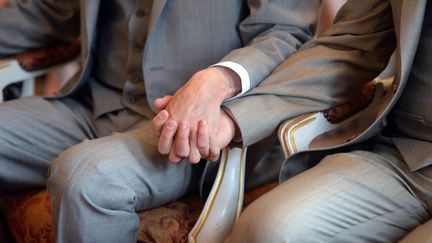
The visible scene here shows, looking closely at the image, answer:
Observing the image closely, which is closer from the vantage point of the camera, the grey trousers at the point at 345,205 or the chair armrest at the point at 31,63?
the grey trousers at the point at 345,205

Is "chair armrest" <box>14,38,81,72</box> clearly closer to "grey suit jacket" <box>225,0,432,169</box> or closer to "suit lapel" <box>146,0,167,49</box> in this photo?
"suit lapel" <box>146,0,167,49</box>

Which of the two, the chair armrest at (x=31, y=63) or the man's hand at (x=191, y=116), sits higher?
the man's hand at (x=191, y=116)

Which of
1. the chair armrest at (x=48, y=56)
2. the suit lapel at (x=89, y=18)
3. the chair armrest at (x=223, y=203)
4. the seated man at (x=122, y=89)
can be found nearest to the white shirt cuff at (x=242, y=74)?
the seated man at (x=122, y=89)

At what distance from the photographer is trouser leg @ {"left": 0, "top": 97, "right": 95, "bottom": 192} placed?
1171 mm

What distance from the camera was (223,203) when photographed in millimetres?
1010

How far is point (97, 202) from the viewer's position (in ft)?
3.09

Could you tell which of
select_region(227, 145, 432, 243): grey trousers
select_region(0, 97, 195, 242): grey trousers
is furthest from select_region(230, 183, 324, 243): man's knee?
select_region(0, 97, 195, 242): grey trousers

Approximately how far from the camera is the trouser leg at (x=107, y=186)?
3.09 feet

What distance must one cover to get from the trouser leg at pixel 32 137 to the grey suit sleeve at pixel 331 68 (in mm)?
433

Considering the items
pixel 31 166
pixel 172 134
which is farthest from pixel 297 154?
pixel 31 166

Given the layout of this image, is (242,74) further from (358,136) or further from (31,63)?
(31,63)

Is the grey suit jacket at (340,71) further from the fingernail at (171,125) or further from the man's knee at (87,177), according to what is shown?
the man's knee at (87,177)

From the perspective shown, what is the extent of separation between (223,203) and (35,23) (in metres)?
0.73

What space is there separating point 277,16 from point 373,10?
191 mm
